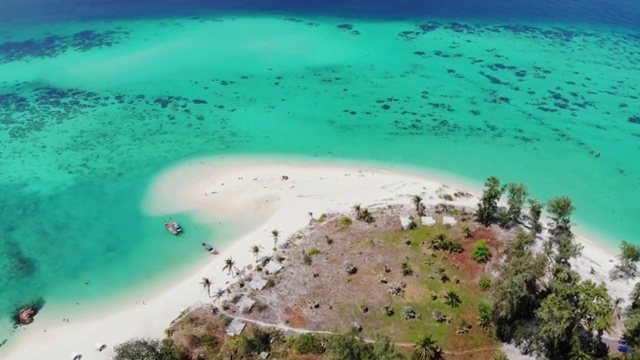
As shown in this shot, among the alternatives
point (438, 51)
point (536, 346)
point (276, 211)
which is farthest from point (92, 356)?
point (438, 51)

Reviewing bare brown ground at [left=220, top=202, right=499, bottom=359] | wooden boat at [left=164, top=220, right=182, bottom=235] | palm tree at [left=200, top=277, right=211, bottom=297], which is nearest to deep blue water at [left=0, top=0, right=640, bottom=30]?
wooden boat at [left=164, top=220, right=182, bottom=235]

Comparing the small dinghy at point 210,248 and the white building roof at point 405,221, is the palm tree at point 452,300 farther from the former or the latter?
the small dinghy at point 210,248

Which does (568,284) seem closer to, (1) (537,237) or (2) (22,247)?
(1) (537,237)

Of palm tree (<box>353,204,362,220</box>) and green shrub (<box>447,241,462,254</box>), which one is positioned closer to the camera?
green shrub (<box>447,241,462,254</box>)

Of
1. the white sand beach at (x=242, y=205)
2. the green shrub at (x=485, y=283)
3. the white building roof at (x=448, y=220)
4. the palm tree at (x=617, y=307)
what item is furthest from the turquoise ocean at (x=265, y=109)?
the green shrub at (x=485, y=283)

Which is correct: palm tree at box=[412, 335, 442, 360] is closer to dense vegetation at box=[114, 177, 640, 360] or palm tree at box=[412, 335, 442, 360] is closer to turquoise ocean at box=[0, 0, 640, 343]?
dense vegetation at box=[114, 177, 640, 360]

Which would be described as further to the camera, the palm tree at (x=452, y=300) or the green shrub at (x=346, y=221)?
the green shrub at (x=346, y=221)

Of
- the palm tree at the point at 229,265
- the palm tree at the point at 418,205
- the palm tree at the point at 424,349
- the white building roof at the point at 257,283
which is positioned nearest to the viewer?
the palm tree at the point at 424,349
